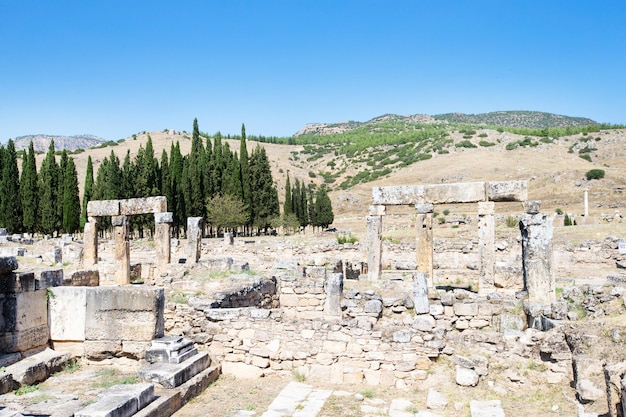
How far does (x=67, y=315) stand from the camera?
8.53 metres

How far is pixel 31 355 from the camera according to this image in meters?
8.09

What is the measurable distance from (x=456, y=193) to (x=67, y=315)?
1119cm

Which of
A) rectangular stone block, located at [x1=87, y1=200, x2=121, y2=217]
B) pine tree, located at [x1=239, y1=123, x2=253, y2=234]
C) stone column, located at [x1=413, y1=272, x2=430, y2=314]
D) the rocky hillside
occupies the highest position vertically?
the rocky hillside

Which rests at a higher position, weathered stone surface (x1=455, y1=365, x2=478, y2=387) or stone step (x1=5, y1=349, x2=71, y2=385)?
stone step (x1=5, y1=349, x2=71, y2=385)

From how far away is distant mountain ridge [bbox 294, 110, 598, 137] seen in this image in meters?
156

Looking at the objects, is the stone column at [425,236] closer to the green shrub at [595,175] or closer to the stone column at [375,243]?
the stone column at [375,243]

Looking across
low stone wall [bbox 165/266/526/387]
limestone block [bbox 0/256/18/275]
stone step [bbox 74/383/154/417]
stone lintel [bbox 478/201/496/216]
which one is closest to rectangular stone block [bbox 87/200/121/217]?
low stone wall [bbox 165/266/526/387]

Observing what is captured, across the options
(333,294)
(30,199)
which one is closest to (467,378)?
(333,294)

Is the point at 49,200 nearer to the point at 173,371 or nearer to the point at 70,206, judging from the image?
the point at 70,206

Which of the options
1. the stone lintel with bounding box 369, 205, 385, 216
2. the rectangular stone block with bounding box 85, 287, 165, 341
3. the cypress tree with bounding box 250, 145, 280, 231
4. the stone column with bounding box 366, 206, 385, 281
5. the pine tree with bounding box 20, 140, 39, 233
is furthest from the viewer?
the cypress tree with bounding box 250, 145, 280, 231

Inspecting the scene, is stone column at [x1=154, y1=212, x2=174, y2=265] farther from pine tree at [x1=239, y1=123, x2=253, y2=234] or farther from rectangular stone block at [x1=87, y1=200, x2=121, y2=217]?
pine tree at [x1=239, y1=123, x2=253, y2=234]

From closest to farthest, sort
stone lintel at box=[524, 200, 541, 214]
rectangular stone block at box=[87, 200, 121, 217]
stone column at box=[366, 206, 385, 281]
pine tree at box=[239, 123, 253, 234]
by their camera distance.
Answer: stone lintel at box=[524, 200, 541, 214] → stone column at box=[366, 206, 385, 281] → rectangular stone block at box=[87, 200, 121, 217] → pine tree at box=[239, 123, 253, 234]

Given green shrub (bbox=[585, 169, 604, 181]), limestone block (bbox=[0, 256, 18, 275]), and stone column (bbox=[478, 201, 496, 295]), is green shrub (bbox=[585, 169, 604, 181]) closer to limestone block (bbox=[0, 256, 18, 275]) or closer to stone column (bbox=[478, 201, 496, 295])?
stone column (bbox=[478, 201, 496, 295])

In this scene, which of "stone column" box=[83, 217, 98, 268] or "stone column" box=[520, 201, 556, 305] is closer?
"stone column" box=[520, 201, 556, 305]
